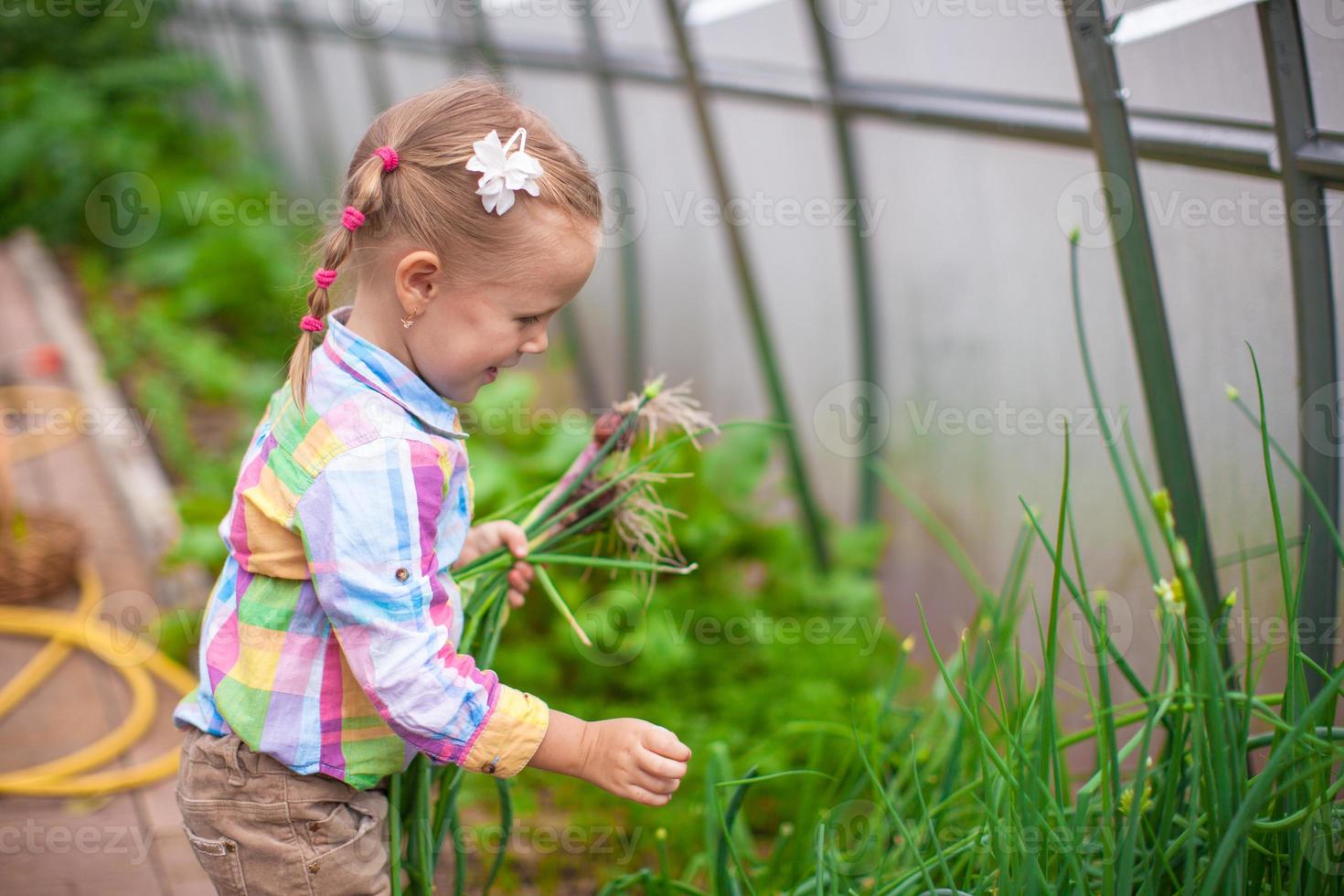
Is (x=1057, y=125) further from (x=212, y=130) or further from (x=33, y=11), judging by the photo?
(x=33, y=11)

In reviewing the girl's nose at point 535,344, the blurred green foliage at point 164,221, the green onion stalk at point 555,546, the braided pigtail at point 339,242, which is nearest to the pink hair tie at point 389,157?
the braided pigtail at point 339,242

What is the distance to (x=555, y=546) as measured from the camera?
1558mm

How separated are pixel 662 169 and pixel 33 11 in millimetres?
8017

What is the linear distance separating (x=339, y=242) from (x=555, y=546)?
20.7 inches

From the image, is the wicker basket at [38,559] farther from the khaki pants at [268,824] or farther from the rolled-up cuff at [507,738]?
the rolled-up cuff at [507,738]

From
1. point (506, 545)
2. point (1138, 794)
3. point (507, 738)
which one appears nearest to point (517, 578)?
point (506, 545)

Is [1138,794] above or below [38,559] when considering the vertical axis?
below

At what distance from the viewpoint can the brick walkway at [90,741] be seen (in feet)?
7.66

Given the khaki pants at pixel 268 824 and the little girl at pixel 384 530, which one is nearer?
the little girl at pixel 384 530

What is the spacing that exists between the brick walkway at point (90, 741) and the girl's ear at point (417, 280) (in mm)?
1674

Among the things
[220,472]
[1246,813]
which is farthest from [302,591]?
[220,472]

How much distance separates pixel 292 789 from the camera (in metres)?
1.31

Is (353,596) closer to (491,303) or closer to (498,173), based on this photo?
(491,303)

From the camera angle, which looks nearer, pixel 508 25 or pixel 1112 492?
pixel 1112 492
